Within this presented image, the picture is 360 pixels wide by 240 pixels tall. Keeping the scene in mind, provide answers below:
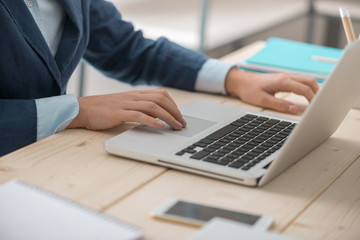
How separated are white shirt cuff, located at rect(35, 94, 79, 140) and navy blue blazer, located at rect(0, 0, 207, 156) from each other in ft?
0.03

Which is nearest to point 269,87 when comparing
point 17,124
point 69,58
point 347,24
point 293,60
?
point 347,24

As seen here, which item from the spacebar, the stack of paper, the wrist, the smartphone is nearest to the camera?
the smartphone

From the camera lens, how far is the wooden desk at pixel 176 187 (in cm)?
73

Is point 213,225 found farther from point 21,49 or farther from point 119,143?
point 21,49

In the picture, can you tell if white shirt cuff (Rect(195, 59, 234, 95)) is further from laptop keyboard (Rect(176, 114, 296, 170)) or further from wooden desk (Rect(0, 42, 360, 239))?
wooden desk (Rect(0, 42, 360, 239))

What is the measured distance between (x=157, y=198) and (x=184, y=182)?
0.07m

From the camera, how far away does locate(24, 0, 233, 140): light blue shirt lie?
100 centimetres

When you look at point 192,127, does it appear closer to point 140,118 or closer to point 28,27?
point 140,118

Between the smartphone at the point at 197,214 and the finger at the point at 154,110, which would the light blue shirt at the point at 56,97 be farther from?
the smartphone at the point at 197,214

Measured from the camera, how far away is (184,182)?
832 millimetres

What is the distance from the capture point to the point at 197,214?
0.72m

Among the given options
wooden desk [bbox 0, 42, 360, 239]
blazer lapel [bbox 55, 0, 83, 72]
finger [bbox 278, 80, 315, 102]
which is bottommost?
wooden desk [bbox 0, 42, 360, 239]

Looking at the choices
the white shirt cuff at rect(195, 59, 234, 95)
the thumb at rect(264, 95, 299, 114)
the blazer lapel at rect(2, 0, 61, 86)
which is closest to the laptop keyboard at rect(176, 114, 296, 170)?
the thumb at rect(264, 95, 299, 114)

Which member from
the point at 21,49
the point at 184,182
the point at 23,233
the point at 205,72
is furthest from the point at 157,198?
the point at 205,72
